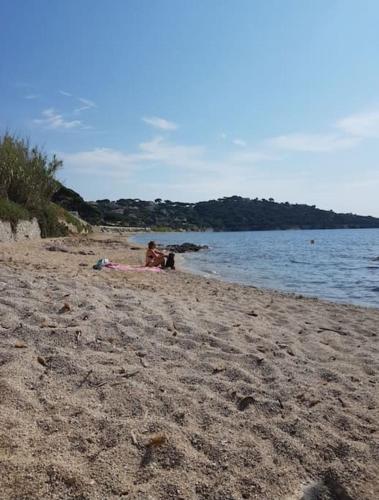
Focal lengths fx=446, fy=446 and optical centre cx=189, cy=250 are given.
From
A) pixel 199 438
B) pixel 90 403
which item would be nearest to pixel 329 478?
pixel 199 438

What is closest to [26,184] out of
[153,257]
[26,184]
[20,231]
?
[26,184]

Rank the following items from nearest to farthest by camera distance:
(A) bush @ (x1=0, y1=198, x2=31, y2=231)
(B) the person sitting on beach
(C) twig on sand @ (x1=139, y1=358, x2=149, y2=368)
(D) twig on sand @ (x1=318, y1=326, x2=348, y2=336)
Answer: (C) twig on sand @ (x1=139, y1=358, x2=149, y2=368) < (D) twig on sand @ (x1=318, y1=326, x2=348, y2=336) < (B) the person sitting on beach < (A) bush @ (x1=0, y1=198, x2=31, y2=231)

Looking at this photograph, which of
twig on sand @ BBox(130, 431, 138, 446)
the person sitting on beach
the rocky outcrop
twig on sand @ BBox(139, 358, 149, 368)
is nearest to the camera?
twig on sand @ BBox(130, 431, 138, 446)

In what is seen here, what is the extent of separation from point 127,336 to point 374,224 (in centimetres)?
15710

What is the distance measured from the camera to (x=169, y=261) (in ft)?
53.9

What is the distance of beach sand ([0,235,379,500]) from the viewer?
285 centimetres

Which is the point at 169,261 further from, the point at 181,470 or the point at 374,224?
the point at 374,224

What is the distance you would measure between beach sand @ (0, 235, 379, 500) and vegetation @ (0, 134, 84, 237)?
63.0 ft

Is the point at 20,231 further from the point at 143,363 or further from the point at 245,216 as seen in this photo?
the point at 245,216

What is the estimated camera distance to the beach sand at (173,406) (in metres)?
2.85

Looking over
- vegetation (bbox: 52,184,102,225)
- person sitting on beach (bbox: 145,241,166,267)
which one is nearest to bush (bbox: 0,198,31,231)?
person sitting on beach (bbox: 145,241,166,267)

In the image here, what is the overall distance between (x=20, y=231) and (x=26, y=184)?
15.9ft

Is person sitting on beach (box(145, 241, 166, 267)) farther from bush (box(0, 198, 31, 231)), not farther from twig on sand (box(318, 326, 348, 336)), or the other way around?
A: bush (box(0, 198, 31, 231))

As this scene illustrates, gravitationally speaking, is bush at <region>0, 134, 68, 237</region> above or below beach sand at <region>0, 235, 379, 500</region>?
above
